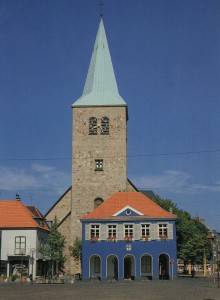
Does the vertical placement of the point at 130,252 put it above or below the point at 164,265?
above

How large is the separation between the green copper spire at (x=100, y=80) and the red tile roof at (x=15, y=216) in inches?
575

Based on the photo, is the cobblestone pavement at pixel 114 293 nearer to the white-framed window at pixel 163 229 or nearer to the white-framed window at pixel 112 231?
the white-framed window at pixel 163 229

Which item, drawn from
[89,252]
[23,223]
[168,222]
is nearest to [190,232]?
[168,222]

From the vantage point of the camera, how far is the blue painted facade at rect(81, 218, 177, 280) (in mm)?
52344

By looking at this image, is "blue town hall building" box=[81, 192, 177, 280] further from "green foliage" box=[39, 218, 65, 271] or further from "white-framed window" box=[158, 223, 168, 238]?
"green foliage" box=[39, 218, 65, 271]

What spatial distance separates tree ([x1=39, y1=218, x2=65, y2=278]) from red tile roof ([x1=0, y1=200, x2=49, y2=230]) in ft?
6.48

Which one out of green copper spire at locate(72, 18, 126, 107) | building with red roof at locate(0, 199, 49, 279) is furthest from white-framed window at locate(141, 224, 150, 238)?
green copper spire at locate(72, 18, 126, 107)

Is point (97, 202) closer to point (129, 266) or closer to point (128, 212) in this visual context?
point (128, 212)

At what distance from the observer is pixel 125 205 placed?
5553 centimetres

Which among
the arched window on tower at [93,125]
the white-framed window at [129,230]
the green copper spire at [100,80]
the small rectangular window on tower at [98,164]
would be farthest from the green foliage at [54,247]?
the green copper spire at [100,80]

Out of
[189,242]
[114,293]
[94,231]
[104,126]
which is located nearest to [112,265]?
[94,231]

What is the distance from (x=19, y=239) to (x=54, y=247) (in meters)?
4.05

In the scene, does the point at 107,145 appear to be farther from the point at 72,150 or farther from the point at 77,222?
the point at 77,222

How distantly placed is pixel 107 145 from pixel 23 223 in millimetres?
14113
